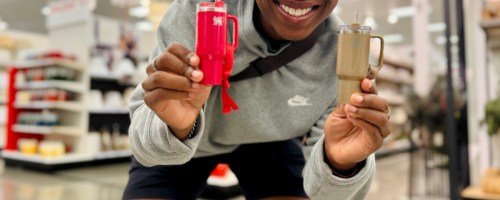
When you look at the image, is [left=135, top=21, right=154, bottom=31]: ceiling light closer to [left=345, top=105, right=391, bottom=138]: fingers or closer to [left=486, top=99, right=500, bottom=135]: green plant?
[left=486, top=99, right=500, bottom=135]: green plant

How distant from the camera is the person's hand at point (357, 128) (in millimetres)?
856

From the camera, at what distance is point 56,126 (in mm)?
6004

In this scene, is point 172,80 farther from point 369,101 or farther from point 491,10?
point 491,10

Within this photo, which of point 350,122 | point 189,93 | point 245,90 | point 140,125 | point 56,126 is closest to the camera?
point 189,93

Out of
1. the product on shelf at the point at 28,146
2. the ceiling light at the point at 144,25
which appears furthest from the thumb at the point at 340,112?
the ceiling light at the point at 144,25

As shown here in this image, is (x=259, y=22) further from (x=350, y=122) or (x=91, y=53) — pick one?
(x=91, y=53)

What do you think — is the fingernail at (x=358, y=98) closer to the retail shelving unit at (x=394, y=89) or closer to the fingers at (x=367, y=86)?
the fingers at (x=367, y=86)

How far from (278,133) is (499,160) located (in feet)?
8.22

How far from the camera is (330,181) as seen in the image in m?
1.07

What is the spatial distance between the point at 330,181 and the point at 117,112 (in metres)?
6.33

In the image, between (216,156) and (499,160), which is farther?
(499,160)

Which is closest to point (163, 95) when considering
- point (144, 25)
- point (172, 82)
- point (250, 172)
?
point (172, 82)

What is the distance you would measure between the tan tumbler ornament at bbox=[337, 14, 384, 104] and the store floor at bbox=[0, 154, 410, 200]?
351 centimetres

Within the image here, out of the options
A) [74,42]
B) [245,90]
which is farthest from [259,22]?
[74,42]
